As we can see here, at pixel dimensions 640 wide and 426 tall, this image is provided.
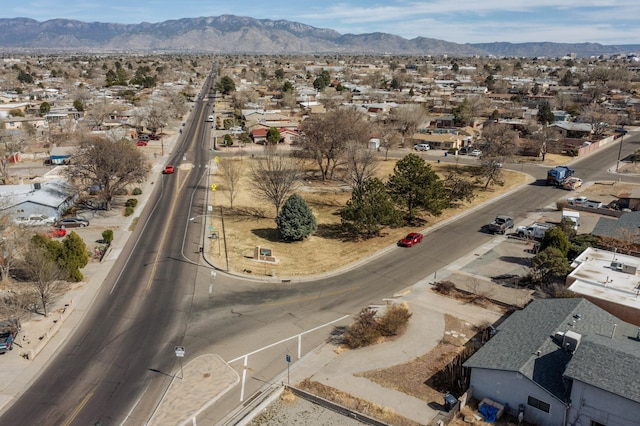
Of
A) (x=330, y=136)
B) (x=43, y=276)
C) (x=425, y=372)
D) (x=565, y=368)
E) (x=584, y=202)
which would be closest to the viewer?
(x=565, y=368)

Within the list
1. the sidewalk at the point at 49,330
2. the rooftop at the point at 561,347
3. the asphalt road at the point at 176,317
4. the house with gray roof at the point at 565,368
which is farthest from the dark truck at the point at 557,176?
the sidewalk at the point at 49,330

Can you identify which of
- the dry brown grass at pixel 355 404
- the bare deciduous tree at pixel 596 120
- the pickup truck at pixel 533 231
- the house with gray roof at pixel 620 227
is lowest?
the dry brown grass at pixel 355 404

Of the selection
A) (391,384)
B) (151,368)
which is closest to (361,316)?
(391,384)

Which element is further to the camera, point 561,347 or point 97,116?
point 97,116

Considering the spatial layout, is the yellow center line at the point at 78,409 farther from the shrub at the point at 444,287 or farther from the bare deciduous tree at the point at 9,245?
the shrub at the point at 444,287

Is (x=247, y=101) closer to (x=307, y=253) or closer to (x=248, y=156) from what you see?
(x=248, y=156)

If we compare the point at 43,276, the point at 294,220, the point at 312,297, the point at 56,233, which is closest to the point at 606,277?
the point at 312,297

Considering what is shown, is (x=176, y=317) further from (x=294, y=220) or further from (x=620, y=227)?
(x=620, y=227)

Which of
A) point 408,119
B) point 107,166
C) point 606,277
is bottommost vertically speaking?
point 606,277

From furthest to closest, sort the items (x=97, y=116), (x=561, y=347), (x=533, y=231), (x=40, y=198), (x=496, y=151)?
(x=97, y=116), (x=496, y=151), (x=40, y=198), (x=533, y=231), (x=561, y=347)
